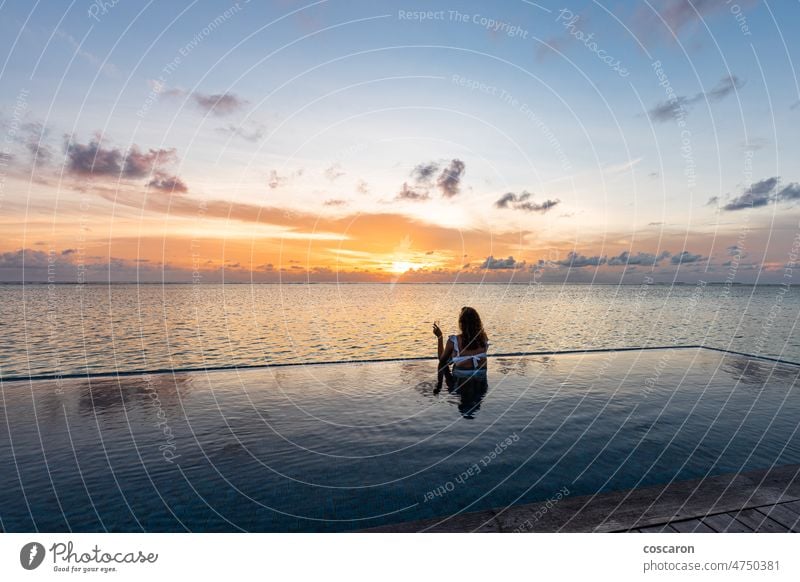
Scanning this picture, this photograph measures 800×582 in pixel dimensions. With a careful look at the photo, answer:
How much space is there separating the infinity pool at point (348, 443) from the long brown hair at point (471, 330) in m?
1.43

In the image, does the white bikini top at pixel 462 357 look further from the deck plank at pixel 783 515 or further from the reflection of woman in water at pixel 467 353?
the deck plank at pixel 783 515

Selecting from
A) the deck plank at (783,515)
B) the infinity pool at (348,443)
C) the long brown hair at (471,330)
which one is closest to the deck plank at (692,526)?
the deck plank at (783,515)

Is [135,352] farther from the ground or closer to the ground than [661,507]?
closer to the ground

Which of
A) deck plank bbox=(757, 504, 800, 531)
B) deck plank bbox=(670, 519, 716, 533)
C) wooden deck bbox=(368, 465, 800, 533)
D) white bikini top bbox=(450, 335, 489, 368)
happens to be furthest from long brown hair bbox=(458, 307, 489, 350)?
deck plank bbox=(670, 519, 716, 533)

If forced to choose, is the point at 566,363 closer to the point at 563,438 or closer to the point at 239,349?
the point at 563,438

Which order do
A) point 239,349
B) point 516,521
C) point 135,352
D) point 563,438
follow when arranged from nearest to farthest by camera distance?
point 516,521, point 563,438, point 135,352, point 239,349

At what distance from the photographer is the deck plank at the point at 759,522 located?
4818 mm

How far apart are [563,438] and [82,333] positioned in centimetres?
3727

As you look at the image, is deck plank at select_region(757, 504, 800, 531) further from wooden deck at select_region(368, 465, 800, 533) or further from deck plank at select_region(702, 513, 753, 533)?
deck plank at select_region(702, 513, 753, 533)

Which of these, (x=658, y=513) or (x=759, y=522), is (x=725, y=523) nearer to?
(x=759, y=522)

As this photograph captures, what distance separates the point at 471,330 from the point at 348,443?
667cm
